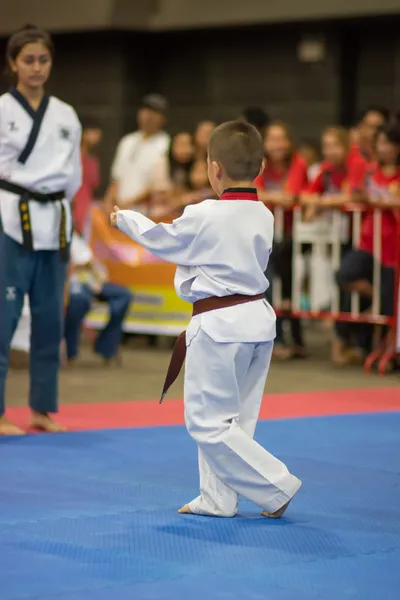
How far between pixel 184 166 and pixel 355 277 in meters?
2.21

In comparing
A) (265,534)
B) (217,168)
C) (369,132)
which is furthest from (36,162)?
(369,132)

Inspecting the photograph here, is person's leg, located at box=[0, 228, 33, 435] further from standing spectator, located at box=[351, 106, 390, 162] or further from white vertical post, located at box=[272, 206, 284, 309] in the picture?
standing spectator, located at box=[351, 106, 390, 162]

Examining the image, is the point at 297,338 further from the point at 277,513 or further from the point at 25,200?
the point at 277,513

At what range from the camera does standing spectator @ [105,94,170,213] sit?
11.1m

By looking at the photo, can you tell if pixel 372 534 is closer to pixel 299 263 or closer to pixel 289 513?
pixel 289 513

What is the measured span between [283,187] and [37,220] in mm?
4098

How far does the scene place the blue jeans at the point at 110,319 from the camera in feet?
28.7

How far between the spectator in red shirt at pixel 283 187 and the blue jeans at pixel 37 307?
11.9 feet

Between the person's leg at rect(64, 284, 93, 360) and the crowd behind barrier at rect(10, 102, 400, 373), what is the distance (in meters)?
0.01

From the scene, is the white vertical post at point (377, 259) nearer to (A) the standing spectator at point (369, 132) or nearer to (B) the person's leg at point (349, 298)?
(B) the person's leg at point (349, 298)

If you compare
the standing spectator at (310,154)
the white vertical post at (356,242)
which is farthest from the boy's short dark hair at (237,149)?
the standing spectator at (310,154)

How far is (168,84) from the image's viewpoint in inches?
609

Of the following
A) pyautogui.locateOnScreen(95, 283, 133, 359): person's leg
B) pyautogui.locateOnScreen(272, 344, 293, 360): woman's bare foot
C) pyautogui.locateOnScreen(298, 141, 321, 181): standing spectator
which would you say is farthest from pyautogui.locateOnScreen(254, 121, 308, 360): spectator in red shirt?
pyautogui.locateOnScreen(298, 141, 321, 181): standing spectator

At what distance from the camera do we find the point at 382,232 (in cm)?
879
